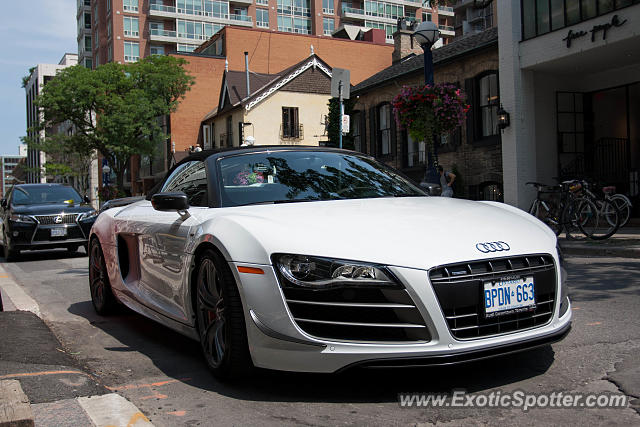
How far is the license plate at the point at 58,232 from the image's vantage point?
44.0 ft

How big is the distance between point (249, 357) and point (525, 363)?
5.14 feet

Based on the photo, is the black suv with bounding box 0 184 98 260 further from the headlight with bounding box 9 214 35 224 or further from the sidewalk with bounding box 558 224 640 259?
the sidewalk with bounding box 558 224 640 259

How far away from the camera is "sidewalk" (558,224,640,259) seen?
32.9ft

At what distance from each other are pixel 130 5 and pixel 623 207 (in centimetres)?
6508

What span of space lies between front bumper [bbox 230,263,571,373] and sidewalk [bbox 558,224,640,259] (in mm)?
6986

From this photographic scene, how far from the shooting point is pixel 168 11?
67750 mm

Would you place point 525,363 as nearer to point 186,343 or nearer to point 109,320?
point 186,343

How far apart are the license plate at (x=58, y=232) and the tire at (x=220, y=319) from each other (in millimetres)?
10624

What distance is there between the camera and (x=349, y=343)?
3059mm

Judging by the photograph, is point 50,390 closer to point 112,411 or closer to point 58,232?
point 112,411

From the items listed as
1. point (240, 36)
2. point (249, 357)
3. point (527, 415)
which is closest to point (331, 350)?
point (249, 357)

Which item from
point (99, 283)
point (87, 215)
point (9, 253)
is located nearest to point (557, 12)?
point (87, 215)

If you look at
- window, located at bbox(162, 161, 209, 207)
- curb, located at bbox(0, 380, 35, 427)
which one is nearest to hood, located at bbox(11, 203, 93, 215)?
window, located at bbox(162, 161, 209, 207)

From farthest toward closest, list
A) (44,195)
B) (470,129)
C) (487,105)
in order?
(470,129) → (487,105) → (44,195)
